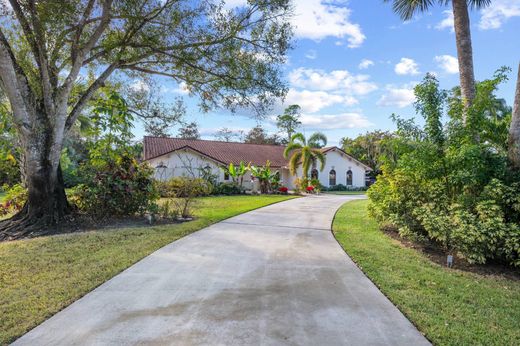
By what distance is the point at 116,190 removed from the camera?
10.5 m

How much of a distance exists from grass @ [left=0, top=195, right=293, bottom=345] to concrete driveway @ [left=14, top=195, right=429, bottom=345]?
0.86 feet

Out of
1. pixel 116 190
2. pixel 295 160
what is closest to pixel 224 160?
pixel 295 160

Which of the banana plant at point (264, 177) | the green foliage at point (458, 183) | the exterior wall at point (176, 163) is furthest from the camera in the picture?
the exterior wall at point (176, 163)

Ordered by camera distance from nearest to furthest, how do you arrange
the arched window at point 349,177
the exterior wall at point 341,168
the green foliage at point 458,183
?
the green foliage at point 458,183, the exterior wall at point 341,168, the arched window at point 349,177

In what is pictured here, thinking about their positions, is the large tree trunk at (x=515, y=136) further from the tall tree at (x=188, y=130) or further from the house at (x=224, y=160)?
the house at (x=224, y=160)

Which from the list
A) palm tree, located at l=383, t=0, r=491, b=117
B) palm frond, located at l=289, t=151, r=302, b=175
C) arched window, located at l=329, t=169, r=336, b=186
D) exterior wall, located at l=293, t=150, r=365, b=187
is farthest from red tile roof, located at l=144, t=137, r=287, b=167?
palm tree, located at l=383, t=0, r=491, b=117

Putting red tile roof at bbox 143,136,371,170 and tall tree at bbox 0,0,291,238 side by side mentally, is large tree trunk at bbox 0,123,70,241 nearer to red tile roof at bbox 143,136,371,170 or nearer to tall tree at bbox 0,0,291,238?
tall tree at bbox 0,0,291,238

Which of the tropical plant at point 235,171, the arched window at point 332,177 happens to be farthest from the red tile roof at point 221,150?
the arched window at point 332,177

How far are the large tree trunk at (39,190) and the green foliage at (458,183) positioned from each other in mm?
9317

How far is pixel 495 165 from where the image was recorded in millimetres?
6770

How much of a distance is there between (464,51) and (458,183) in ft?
12.0

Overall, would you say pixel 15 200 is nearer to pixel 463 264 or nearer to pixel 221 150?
pixel 463 264

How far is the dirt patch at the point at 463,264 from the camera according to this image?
6.14 m

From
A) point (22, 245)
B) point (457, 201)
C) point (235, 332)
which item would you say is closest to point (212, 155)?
point (22, 245)
